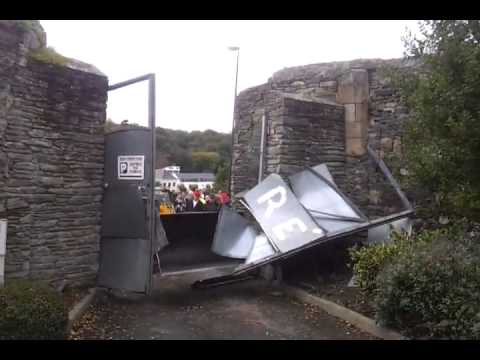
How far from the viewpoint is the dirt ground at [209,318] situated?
480 cm

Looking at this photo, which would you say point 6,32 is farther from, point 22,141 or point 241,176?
point 241,176

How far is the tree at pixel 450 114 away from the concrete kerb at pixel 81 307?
13.2ft

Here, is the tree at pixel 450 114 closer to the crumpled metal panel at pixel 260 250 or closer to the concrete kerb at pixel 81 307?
the crumpled metal panel at pixel 260 250

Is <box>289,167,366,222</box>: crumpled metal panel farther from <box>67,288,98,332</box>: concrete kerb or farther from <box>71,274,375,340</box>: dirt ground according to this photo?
<box>67,288,98,332</box>: concrete kerb

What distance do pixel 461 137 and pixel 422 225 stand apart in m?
3.03

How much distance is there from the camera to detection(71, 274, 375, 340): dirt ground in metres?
4.80

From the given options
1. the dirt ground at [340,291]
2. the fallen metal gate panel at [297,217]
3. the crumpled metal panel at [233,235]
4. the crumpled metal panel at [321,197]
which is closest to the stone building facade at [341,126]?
the crumpled metal panel at [321,197]

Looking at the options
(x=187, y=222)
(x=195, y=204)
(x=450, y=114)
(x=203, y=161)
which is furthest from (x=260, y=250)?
(x=203, y=161)

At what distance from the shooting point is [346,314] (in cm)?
532

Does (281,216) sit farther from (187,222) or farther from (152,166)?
(152,166)

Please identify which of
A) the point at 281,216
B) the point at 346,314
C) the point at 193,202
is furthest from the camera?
the point at 193,202

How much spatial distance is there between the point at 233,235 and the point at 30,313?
3393 millimetres
